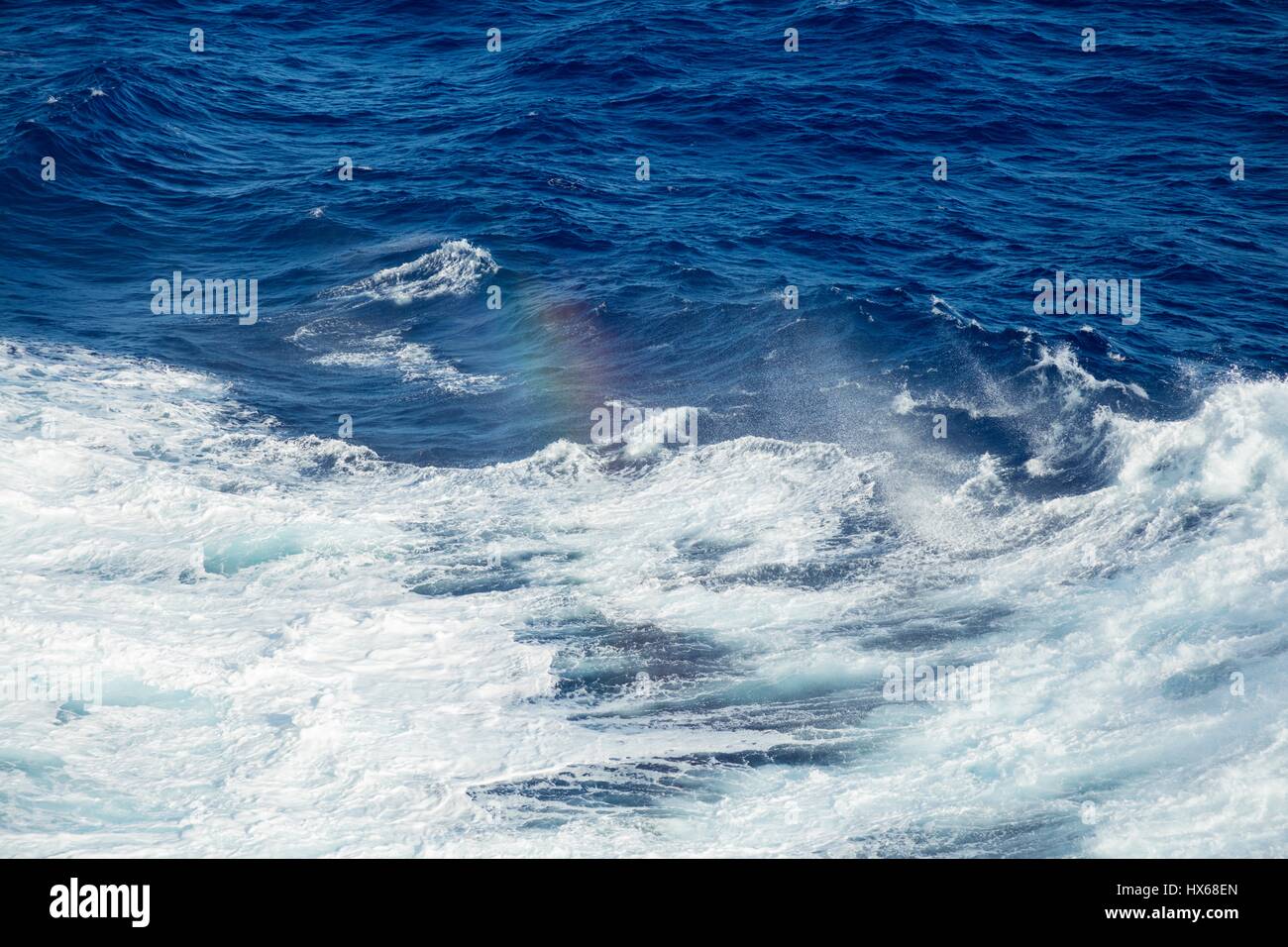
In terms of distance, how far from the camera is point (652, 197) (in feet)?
144

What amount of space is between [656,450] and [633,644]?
753cm

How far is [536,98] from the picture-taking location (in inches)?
2014

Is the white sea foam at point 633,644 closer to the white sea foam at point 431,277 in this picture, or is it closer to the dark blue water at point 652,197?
the dark blue water at point 652,197

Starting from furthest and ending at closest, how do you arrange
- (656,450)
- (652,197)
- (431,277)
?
(652,197) → (431,277) → (656,450)

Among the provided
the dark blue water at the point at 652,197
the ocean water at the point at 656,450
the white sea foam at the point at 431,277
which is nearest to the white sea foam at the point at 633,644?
the ocean water at the point at 656,450

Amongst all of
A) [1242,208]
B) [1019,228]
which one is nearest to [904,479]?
[1019,228]

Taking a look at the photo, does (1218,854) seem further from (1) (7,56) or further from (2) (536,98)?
(1) (7,56)

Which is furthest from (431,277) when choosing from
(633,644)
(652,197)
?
(633,644)

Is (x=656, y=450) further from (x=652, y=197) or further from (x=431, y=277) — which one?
(x=652, y=197)

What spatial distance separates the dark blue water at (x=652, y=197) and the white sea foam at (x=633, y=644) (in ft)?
10.1

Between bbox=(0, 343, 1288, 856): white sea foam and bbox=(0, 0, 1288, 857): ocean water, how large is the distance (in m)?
0.10

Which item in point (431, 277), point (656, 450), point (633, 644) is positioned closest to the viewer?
point (633, 644)

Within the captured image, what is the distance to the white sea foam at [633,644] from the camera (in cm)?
2075

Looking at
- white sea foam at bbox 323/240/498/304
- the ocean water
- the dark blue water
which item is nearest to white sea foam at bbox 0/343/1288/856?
the ocean water
